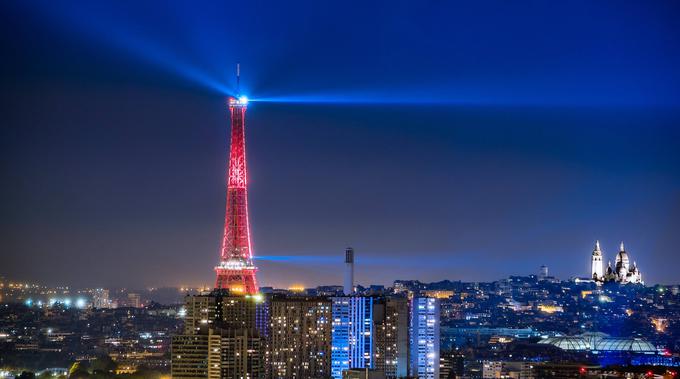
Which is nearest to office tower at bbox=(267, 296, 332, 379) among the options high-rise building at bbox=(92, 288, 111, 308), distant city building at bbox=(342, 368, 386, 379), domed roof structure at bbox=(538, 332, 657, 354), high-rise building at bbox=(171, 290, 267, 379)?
high-rise building at bbox=(171, 290, 267, 379)

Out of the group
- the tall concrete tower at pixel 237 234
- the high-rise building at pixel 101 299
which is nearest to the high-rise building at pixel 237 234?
the tall concrete tower at pixel 237 234

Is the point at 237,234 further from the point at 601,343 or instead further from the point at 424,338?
the point at 601,343

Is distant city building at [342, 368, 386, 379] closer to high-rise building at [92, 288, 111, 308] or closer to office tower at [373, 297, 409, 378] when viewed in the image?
office tower at [373, 297, 409, 378]

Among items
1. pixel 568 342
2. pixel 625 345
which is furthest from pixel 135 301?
pixel 625 345

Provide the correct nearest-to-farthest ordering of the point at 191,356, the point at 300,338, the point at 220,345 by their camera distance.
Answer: the point at 220,345 < the point at 191,356 < the point at 300,338

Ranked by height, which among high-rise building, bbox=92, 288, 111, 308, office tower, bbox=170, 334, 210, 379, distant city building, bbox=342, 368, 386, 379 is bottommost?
distant city building, bbox=342, 368, 386, 379

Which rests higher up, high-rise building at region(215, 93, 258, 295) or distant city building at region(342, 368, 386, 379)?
high-rise building at region(215, 93, 258, 295)

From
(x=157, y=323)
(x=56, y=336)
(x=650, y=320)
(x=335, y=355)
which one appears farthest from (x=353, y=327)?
(x=650, y=320)
